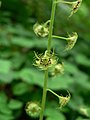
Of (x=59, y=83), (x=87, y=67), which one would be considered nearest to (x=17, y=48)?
(x=87, y=67)

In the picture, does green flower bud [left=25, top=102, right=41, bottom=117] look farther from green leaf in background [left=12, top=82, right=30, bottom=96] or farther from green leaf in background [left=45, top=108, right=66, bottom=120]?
green leaf in background [left=12, top=82, right=30, bottom=96]

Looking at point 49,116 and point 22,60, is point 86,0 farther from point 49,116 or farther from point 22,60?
point 49,116

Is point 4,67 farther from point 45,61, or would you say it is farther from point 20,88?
point 45,61

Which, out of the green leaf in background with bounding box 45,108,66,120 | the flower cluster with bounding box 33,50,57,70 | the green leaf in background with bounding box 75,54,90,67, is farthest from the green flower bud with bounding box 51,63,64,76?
the green leaf in background with bounding box 75,54,90,67

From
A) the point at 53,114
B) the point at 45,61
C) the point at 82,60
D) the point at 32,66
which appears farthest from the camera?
the point at 82,60

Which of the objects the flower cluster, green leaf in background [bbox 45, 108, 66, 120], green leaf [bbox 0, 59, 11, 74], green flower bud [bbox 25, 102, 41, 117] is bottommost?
green leaf in background [bbox 45, 108, 66, 120]

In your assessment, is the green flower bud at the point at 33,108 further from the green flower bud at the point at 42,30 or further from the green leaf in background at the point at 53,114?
the green leaf in background at the point at 53,114

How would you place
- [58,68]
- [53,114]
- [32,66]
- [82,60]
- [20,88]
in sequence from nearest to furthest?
1. [58,68]
2. [53,114]
3. [20,88]
4. [32,66]
5. [82,60]

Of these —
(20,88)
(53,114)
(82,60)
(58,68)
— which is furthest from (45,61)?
(82,60)

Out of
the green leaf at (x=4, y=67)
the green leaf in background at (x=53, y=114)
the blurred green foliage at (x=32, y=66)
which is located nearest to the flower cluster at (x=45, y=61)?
the blurred green foliage at (x=32, y=66)
